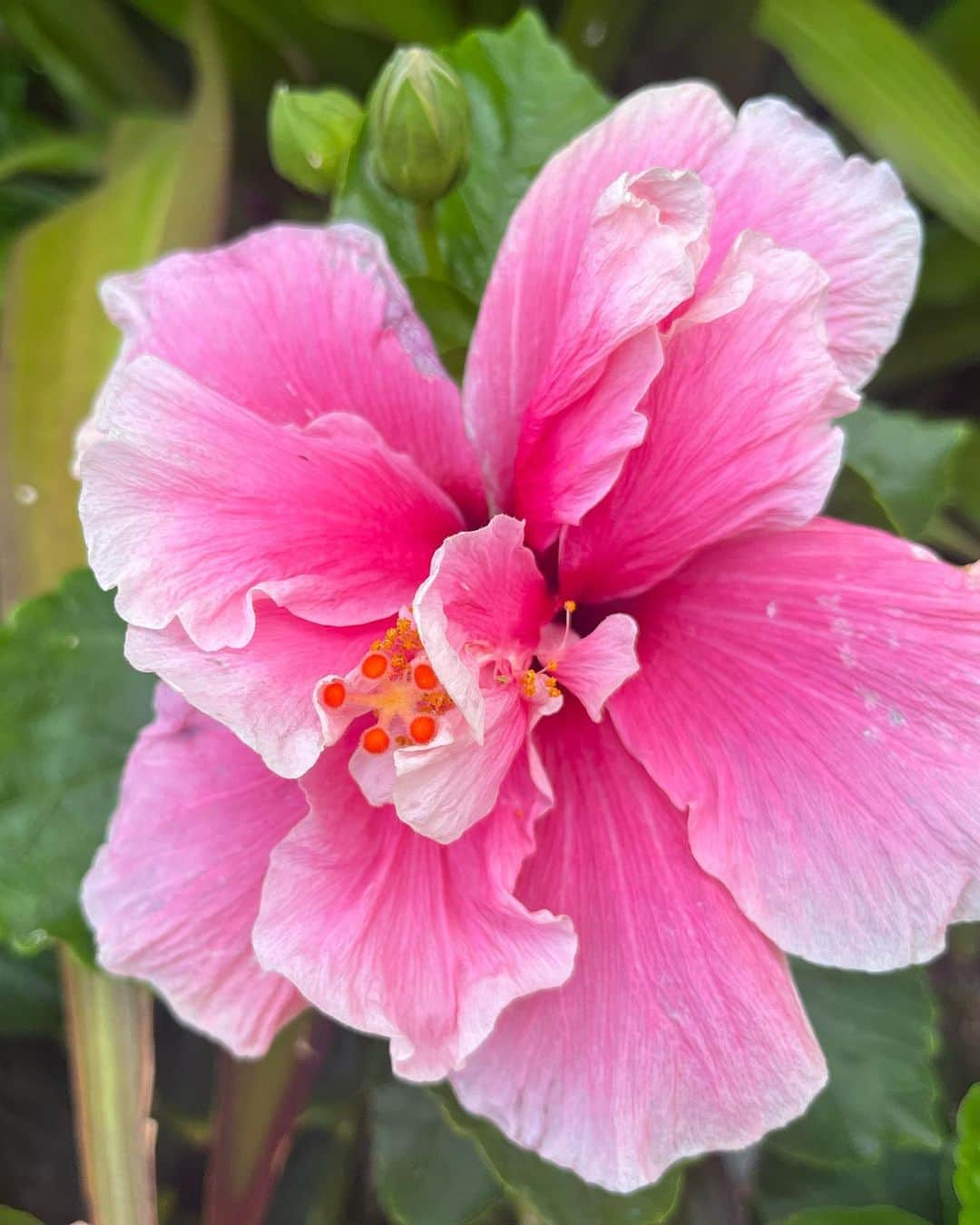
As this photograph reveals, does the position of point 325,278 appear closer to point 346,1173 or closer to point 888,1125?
point 888,1125

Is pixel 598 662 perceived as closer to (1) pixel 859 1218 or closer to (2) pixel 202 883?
(2) pixel 202 883

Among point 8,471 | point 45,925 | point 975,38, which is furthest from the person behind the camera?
point 975,38

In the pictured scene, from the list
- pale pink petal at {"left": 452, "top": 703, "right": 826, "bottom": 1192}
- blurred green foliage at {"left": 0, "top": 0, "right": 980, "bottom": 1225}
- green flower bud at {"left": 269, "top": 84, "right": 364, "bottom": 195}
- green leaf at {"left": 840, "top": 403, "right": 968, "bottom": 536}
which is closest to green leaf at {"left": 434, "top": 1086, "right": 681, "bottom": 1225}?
blurred green foliage at {"left": 0, "top": 0, "right": 980, "bottom": 1225}

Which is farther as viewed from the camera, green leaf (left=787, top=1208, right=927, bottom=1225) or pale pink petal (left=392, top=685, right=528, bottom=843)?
green leaf (left=787, top=1208, right=927, bottom=1225)

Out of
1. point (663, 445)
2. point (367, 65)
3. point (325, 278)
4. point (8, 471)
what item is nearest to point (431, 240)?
point (325, 278)

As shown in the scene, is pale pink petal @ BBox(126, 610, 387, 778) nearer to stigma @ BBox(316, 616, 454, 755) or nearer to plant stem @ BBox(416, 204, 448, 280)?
stigma @ BBox(316, 616, 454, 755)

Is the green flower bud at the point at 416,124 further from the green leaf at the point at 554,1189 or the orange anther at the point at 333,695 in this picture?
the green leaf at the point at 554,1189

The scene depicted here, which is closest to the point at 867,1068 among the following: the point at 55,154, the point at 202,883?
the point at 202,883
